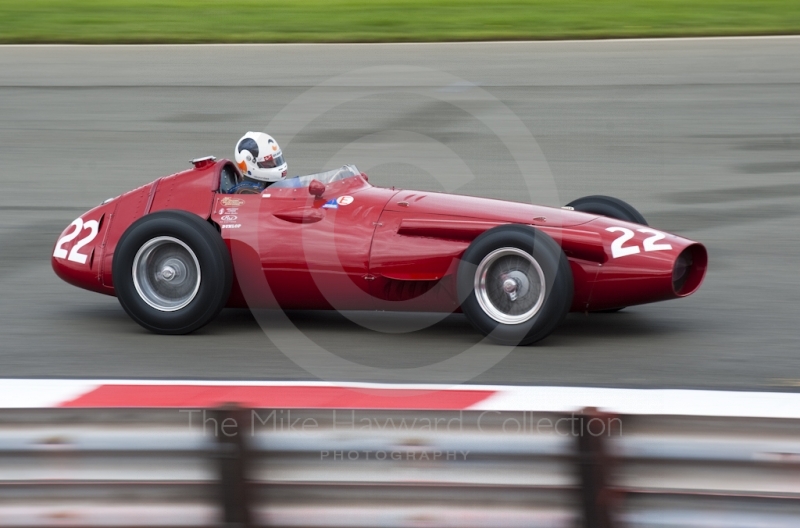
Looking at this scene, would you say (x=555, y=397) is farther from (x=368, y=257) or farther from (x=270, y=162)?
(x=270, y=162)

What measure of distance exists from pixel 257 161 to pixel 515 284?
187cm

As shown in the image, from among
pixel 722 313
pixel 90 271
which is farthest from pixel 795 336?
pixel 90 271

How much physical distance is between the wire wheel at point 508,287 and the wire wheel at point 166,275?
169cm

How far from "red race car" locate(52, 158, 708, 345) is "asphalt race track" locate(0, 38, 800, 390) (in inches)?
9.9

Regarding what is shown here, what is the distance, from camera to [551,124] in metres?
12.7

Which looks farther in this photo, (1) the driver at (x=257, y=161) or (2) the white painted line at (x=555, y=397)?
(1) the driver at (x=257, y=161)

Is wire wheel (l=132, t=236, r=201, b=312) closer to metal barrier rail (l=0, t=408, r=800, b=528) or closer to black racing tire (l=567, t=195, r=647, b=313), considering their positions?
black racing tire (l=567, t=195, r=647, b=313)

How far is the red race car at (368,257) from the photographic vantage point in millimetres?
6082

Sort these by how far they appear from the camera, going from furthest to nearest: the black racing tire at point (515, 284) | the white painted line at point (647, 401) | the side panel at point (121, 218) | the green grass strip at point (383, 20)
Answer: the green grass strip at point (383, 20) → the side panel at point (121, 218) → the black racing tire at point (515, 284) → the white painted line at point (647, 401)

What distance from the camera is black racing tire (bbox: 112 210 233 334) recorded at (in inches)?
248

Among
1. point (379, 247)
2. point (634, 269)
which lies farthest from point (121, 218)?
point (634, 269)

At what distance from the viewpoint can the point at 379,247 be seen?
6281 mm

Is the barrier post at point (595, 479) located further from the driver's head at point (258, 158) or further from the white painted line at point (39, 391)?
the driver's head at point (258, 158)

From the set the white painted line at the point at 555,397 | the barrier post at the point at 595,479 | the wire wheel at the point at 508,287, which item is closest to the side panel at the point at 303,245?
the wire wheel at the point at 508,287
